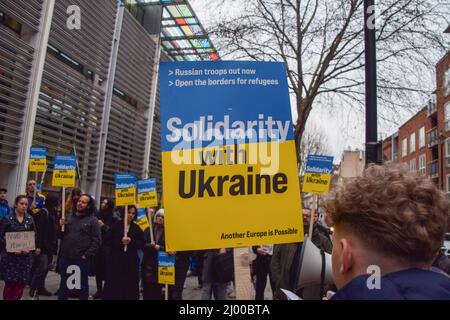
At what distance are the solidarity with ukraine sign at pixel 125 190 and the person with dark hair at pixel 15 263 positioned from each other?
1314 millimetres

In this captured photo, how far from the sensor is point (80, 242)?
248 inches

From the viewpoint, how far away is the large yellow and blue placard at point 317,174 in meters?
5.86

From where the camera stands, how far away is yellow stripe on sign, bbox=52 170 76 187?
7324 millimetres

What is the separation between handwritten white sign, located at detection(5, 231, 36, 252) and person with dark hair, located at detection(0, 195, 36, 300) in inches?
3.2

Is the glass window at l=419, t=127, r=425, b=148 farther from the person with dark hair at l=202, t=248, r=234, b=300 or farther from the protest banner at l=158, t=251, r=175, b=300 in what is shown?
the protest banner at l=158, t=251, r=175, b=300

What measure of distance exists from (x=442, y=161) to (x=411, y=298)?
39.7 meters

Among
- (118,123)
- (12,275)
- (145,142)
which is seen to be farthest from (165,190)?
(145,142)

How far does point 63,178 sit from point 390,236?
695 cm

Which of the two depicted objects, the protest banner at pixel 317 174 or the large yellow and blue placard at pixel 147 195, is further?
the large yellow and blue placard at pixel 147 195

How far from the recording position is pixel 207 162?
8.39 ft

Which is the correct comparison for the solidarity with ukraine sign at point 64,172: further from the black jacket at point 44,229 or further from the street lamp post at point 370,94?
the street lamp post at point 370,94

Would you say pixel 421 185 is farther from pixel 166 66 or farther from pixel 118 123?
pixel 118 123

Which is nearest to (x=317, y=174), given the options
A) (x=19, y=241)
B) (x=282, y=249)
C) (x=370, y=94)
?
(x=282, y=249)

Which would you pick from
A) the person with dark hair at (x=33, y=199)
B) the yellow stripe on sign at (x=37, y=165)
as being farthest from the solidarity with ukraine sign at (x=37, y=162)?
the person with dark hair at (x=33, y=199)
